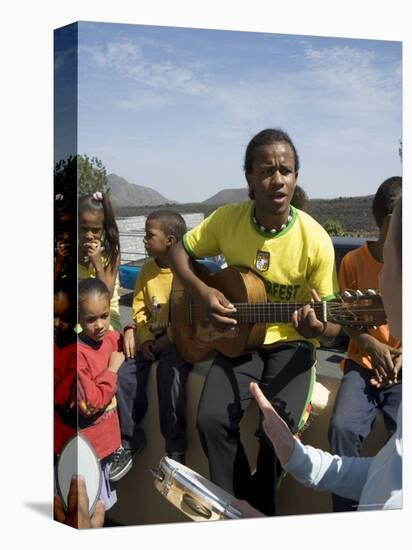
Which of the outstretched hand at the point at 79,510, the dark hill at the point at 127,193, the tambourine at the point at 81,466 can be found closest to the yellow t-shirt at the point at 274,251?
the dark hill at the point at 127,193

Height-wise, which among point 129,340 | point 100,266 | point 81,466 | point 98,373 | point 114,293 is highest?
point 100,266

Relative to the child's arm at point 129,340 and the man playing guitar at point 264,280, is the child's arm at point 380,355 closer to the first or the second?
the man playing guitar at point 264,280

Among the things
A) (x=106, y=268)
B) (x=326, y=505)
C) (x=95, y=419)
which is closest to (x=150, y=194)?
(x=106, y=268)

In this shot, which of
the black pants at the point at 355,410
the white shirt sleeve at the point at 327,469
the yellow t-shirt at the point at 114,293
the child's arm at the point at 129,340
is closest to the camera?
the white shirt sleeve at the point at 327,469

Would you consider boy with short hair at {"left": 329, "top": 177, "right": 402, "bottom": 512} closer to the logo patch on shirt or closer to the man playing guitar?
the man playing guitar

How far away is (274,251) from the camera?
506 centimetres

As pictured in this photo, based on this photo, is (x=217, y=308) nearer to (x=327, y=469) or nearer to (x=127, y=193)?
(x=127, y=193)

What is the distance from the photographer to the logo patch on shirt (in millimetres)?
5062

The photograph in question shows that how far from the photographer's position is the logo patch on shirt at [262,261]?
16.6 feet

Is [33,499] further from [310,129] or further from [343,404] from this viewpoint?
[310,129]

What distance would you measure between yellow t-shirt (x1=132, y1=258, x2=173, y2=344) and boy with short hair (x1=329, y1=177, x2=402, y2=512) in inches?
34.9

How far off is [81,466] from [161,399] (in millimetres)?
539

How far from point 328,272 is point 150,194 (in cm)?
97

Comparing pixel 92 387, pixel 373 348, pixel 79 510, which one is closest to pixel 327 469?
pixel 92 387
